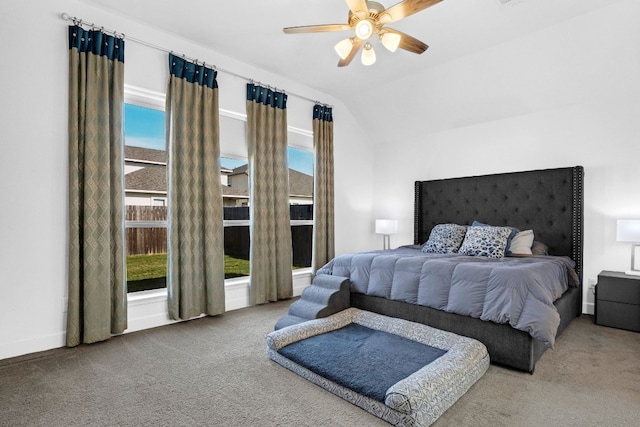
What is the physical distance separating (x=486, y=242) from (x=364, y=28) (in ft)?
7.96

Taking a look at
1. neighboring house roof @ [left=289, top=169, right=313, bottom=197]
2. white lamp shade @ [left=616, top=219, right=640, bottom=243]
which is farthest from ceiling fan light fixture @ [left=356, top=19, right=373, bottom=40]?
white lamp shade @ [left=616, top=219, right=640, bottom=243]

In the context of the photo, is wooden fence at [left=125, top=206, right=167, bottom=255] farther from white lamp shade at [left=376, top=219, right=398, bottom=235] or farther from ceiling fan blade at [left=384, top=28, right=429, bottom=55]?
white lamp shade at [left=376, top=219, right=398, bottom=235]

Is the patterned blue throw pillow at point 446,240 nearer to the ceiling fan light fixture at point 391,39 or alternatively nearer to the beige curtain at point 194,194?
the ceiling fan light fixture at point 391,39

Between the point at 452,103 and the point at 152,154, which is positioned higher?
the point at 452,103

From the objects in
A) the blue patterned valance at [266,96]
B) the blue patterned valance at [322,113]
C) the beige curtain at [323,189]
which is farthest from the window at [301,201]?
the blue patterned valance at [266,96]

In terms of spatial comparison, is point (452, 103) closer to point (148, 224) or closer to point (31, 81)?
point (148, 224)

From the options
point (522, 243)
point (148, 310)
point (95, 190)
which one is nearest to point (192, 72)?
point (95, 190)

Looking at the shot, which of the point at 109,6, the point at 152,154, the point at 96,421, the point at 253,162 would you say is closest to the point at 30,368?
the point at 96,421

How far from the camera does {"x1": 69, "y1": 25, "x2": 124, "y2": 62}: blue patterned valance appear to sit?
2787 mm

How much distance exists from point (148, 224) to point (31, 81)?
145 cm

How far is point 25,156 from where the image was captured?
8.63 ft

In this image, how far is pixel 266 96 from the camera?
4.20m

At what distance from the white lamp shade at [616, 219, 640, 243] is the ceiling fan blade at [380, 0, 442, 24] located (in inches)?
110

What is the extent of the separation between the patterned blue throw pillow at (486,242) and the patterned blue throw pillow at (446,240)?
13 cm
